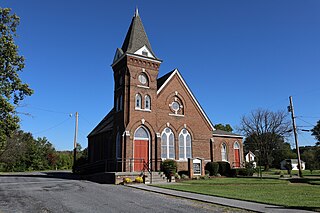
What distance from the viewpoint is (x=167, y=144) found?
2734 cm

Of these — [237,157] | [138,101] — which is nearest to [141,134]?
[138,101]

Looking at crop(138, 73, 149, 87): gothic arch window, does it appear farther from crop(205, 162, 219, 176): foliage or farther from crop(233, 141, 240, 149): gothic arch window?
crop(233, 141, 240, 149): gothic arch window

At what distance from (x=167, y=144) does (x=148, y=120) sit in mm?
3387

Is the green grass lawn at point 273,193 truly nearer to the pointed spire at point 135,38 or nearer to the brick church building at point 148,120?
the brick church building at point 148,120

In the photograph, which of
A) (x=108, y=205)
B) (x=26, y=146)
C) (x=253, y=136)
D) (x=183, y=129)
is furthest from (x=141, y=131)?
(x=26, y=146)

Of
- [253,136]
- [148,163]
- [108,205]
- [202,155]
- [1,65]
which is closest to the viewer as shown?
[108,205]

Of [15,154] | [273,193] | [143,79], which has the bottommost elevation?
[273,193]

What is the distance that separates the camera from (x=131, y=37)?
2767cm

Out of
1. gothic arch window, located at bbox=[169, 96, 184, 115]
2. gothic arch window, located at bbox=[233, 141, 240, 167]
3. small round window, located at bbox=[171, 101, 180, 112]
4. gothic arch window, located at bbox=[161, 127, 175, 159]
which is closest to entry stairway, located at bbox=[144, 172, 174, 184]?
gothic arch window, located at bbox=[161, 127, 175, 159]

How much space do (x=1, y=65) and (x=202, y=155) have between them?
20.5 metres

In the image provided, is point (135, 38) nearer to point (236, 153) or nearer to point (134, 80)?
point (134, 80)

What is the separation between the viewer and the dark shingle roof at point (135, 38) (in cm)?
2685

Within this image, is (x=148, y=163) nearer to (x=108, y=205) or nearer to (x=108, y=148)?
(x=108, y=148)

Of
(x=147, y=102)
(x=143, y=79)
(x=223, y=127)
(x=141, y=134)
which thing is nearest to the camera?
(x=141, y=134)
